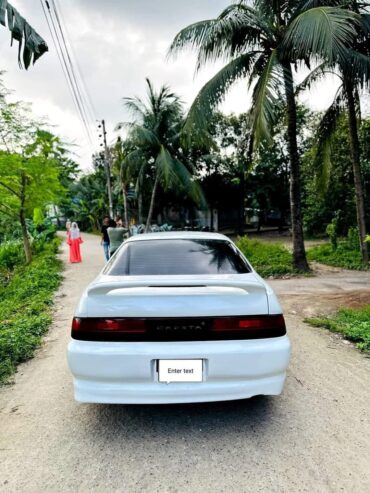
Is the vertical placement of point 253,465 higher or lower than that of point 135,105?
lower

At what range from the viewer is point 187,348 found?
2.58m

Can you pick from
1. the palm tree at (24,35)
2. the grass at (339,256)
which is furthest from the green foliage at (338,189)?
the palm tree at (24,35)

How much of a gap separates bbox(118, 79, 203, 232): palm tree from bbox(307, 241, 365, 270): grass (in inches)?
377

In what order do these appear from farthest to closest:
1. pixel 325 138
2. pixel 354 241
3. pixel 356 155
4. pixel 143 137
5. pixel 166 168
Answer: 1. pixel 143 137
2. pixel 166 168
3. pixel 354 241
4. pixel 325 138
5. pixel 356 155

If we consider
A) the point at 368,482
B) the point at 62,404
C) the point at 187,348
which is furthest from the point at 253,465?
the point at 62,404

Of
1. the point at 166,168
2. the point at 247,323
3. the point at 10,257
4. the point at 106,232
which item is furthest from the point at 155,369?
the point at 166,168

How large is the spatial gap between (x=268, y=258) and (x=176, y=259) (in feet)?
29.9

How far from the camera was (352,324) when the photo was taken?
17.8ft

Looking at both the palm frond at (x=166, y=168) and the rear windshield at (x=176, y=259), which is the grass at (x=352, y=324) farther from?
the palm frond at (x=166, y=168)

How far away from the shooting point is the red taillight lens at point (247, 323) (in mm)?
2635

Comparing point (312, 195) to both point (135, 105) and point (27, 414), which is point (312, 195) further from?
point (27, 414)

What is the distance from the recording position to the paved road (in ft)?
7.41

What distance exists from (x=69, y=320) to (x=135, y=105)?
59.7 feet

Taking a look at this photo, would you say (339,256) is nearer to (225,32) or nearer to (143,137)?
(225,32)
